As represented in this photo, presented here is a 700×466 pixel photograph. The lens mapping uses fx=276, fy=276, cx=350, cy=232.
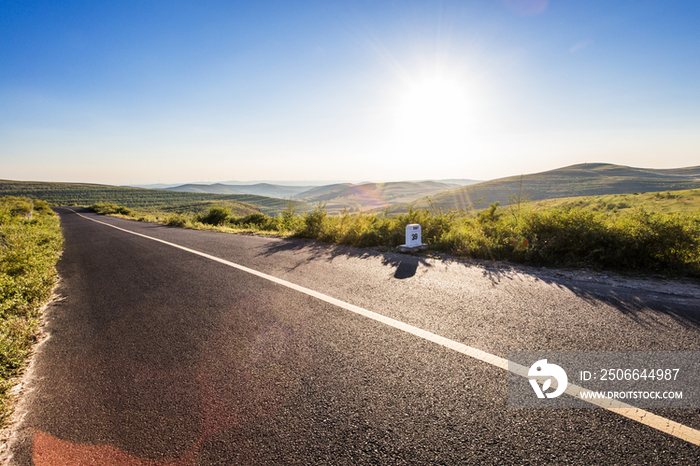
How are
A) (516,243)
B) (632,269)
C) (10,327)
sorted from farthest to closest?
(516,243), (632,269), (10,327)

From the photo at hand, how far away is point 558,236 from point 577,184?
176279 mm

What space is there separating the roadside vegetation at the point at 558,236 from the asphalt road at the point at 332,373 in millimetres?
996

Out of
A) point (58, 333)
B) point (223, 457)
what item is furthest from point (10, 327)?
point (223, 457)

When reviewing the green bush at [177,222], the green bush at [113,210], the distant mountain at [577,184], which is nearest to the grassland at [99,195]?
the green bush at [113,210]

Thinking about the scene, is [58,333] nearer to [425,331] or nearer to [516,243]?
[425,331]

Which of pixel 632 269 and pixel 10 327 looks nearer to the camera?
pixel 10 327

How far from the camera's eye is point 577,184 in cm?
13975

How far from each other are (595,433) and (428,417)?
0.94 meters

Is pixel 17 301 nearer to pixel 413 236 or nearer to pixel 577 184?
pixel 413 236

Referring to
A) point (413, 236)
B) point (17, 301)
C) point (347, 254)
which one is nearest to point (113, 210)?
point (17, 301)

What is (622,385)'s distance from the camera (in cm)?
198

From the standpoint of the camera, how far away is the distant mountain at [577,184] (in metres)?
120

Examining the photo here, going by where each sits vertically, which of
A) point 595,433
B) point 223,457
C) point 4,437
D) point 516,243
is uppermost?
point 516,243

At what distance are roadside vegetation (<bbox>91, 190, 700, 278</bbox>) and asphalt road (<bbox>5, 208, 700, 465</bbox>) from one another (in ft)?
3.27
